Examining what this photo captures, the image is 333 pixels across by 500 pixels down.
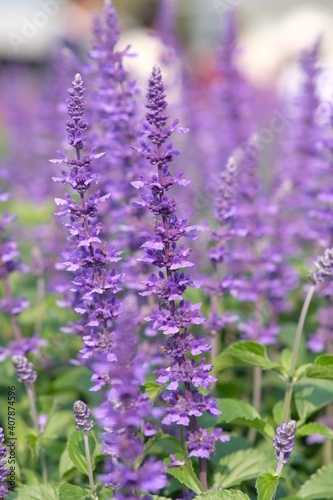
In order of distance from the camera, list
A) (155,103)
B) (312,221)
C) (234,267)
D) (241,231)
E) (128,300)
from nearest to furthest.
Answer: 1. (128,300)
2. (155,103)
3. (241,231)
4. (234,267)
5. (312,221)

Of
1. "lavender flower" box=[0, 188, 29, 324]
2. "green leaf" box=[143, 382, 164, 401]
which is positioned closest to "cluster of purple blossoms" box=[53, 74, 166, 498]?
"green leaf" box=[143, 382, 164, 401]

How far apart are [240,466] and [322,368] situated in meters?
0.75

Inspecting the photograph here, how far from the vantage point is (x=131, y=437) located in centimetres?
246

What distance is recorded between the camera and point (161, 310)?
2.89 meters

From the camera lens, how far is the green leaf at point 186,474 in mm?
2967

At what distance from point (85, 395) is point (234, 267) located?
1.65 metres

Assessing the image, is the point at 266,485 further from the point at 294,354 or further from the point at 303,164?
the point at 303,164

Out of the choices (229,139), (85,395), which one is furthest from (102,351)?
(229,139)

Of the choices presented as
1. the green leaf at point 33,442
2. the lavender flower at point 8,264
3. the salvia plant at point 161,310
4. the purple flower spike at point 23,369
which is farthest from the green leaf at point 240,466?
the lavender flower at point 8,264

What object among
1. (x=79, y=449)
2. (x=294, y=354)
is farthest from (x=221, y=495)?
(x=294, y=354)

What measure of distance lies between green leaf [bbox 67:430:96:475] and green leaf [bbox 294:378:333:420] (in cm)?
124

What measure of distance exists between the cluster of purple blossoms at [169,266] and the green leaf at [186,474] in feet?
0.40

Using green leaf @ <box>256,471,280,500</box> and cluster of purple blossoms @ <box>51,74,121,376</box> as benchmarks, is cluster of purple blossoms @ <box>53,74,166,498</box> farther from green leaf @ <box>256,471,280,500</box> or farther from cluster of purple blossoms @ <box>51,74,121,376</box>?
green leaf @ <box>256,471,280,500</box>

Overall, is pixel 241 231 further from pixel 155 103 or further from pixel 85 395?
pixel 85 395
